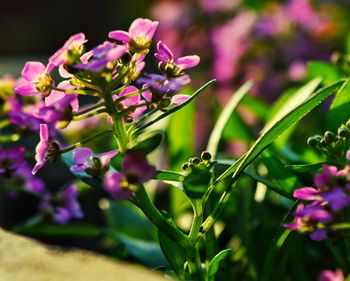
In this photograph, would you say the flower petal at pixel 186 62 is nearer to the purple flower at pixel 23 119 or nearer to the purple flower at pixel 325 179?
the purple flower at pixel 325 179

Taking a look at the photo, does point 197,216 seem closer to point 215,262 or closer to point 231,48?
point 215,262

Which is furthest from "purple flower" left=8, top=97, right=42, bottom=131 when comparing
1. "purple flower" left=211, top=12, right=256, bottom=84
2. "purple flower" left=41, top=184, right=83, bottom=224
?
"purple flower" left=211, top=12, right=256, bottom=84

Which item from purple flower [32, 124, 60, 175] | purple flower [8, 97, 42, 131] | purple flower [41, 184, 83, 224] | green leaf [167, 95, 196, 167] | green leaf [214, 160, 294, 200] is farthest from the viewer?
green leaf [167, 95, 196, 167]

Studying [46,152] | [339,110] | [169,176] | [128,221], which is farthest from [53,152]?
[128,221]

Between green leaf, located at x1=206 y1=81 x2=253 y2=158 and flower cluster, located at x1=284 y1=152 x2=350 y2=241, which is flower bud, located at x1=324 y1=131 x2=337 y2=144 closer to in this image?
flower cluster, located at x1=284 y1=152 x2=350 y2=241

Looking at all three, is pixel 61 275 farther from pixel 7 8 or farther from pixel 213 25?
pixel 7 8

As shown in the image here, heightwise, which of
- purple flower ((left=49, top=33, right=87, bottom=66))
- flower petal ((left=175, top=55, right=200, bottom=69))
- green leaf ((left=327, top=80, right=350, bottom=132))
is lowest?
green leaf ((left=327, top=80, right=350, bottom=132))
